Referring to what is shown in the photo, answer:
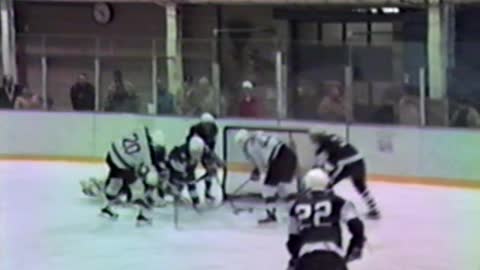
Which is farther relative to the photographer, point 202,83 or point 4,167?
point 202,83

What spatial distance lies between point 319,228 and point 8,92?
20.6 ft

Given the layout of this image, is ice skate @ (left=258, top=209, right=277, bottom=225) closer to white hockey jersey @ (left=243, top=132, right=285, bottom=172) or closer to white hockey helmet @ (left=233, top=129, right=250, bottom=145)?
white hockey jersey @ (left=243, top=132, right=285, bottom=172)

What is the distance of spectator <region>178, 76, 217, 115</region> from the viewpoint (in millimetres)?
8003

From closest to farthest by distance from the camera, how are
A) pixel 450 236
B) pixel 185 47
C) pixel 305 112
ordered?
pixel 450 236, pixel 305 112, pixel 185 47

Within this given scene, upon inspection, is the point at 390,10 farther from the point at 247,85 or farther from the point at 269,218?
the point at 269,218

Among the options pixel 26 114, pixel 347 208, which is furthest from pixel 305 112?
pixel 347 208

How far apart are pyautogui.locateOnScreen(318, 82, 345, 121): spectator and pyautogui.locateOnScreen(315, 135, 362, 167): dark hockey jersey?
0.63 m

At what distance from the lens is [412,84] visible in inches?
303

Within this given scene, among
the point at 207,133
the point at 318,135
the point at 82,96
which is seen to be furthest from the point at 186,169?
the point at 82,96

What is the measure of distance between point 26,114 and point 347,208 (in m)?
5.47

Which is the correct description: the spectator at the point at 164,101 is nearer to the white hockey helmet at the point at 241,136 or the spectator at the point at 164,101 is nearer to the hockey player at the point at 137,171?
the white hockey helmet at the point at 241,136

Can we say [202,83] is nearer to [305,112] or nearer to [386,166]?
[305,112]

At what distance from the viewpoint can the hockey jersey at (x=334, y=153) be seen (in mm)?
6250

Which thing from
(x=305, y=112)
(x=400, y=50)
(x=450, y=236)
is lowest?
(x=450, y=236)
